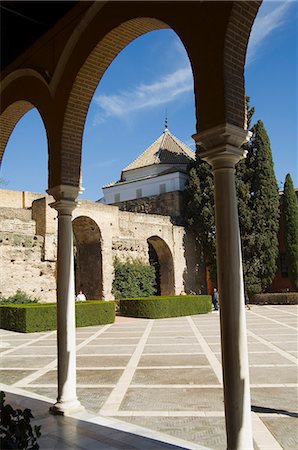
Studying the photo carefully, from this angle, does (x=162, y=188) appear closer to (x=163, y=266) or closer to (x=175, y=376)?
(x=163, y=266)

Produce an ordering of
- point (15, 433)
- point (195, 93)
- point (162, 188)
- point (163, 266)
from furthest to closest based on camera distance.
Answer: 1. point (162, 188)
2. point (163, 266)
3. point (195, 93)
4. point (15, 433)

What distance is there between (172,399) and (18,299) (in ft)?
50.5

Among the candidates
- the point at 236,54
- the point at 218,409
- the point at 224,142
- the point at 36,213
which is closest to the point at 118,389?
the point at 218,409

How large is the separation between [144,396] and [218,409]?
4.43 ft

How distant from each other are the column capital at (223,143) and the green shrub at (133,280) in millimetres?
21903

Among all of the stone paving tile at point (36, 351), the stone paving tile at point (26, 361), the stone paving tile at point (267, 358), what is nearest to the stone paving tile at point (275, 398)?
the stone paving tile at point (267, 358)

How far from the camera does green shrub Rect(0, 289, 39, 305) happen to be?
20.2 metres

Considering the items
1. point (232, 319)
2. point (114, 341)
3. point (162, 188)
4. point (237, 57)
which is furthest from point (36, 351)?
point (162, 188)

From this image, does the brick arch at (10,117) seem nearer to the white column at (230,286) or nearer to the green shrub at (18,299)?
the white column at (230,286)

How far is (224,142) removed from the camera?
13.2 feet

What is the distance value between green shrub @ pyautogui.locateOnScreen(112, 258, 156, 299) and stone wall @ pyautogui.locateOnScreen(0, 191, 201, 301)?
0.46m

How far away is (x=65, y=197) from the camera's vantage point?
621 centimetres

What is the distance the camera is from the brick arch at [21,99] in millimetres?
6605

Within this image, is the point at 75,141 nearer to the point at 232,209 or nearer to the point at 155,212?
the point at 232,209
